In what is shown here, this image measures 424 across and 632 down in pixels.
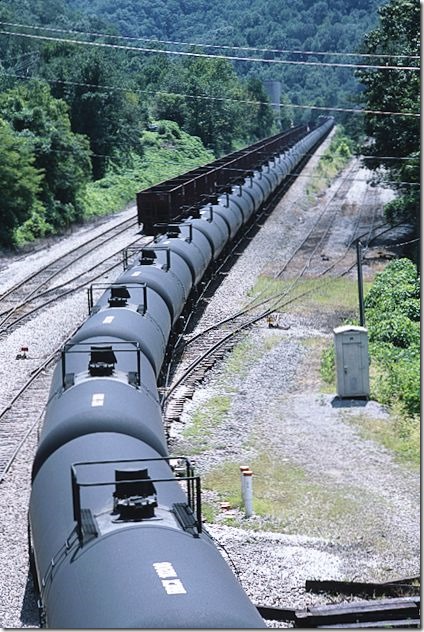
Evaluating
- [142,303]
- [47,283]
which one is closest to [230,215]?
[47,283]

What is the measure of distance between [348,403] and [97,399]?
10724mm

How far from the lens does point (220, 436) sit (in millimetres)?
18344

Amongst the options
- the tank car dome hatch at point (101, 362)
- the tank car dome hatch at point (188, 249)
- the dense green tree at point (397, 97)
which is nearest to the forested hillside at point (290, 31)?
the dense green tree at point (397, 97)

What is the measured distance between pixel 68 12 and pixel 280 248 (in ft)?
453

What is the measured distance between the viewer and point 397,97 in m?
39.3

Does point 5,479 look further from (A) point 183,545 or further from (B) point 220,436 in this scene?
(A) point 183,545

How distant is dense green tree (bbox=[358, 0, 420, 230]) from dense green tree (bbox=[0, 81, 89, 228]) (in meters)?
14.6

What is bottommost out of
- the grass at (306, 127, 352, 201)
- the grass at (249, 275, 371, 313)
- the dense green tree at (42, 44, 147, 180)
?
the grass at (306, 127, 352, 201)

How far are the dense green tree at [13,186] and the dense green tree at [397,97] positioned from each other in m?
15.3

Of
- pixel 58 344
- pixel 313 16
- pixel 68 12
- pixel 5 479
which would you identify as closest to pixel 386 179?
pixel 58 344

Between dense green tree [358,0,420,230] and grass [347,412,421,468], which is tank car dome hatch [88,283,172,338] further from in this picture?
dense green tree [358,0,420,230]

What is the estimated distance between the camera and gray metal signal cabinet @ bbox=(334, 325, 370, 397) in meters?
20.8

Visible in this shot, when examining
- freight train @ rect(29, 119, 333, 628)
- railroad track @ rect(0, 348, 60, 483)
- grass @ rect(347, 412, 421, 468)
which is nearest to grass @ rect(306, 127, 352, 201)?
railroad track @ rect(0, 348, 60, 483)

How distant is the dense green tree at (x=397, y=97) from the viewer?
37969 millimetres
